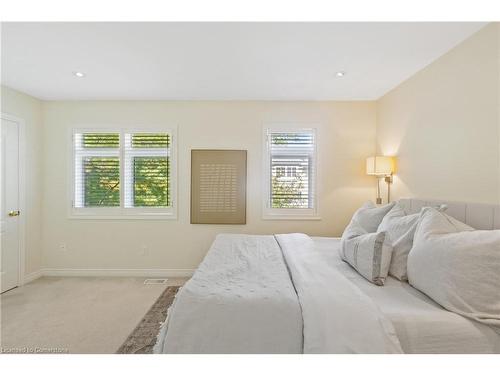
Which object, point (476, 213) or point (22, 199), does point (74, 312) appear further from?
point (476, 213)

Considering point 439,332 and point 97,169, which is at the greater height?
point 97,169

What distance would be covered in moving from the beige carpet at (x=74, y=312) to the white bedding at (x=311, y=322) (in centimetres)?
120

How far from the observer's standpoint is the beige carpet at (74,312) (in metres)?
2.14

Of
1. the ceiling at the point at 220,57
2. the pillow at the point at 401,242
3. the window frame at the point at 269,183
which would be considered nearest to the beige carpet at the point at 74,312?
the window frame at the point at 269,183

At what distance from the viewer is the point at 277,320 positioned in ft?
4.29

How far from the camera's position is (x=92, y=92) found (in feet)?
11.0

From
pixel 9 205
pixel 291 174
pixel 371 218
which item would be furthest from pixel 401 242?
pixel 9 205

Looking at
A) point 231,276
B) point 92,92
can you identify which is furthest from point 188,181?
point 231,276

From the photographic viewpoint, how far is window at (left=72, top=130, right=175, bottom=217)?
3734 millimetres

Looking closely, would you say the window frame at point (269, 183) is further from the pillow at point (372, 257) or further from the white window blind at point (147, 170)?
the pillow at point (372, 257)

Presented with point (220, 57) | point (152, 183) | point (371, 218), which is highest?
point (220, 57)

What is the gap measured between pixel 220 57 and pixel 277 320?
219 centimetres

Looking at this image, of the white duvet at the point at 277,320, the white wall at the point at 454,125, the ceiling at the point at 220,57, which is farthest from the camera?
the ceiling at the point at 220,57
